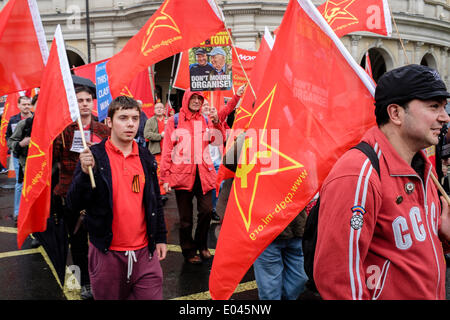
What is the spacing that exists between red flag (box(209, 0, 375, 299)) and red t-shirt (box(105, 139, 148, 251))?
824 millimetres

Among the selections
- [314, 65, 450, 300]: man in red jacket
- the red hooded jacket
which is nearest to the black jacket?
[314, 65, 450, 300]: man in red jacket

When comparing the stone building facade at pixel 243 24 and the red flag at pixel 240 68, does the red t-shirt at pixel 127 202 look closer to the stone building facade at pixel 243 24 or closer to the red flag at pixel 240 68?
the red flag at pixel 240 68

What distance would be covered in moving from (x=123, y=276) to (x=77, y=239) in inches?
56.0

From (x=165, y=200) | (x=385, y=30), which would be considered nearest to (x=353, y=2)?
(x=385, y=30)

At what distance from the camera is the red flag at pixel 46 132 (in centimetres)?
317

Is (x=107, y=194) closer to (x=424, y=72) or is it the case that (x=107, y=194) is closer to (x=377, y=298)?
(x=377, y=298)

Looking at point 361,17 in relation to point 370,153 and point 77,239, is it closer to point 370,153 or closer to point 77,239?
point 370,153

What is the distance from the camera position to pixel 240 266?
87.2 inches

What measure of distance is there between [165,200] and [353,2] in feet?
18.1

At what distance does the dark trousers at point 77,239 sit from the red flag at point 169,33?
132 centimetres

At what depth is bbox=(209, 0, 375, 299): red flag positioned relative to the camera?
2.22m

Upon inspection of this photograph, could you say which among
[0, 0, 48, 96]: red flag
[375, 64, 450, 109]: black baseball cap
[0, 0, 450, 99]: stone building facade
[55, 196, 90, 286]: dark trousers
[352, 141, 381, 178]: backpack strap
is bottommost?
[55, 196, 90, 286]: dark trousers

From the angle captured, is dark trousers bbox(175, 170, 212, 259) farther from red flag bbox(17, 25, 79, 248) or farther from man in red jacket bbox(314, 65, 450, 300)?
man in red jacket bbox(314, 65, 450, 300)

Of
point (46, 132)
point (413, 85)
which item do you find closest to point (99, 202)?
point (46, 132)
